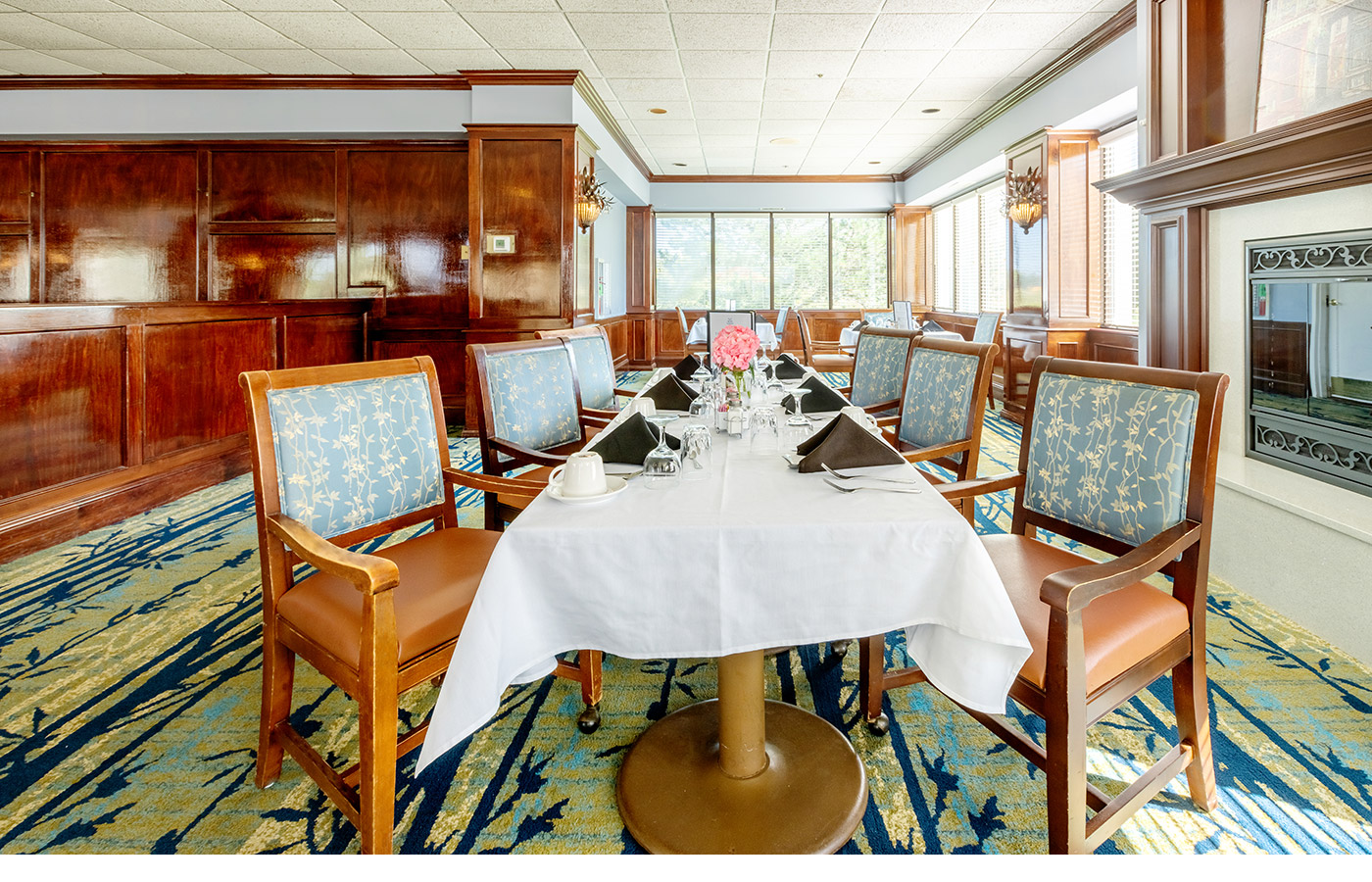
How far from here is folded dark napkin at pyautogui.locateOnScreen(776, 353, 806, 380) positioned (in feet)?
11.3

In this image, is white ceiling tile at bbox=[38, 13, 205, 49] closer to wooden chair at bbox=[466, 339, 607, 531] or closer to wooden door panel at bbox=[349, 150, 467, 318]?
wooden door panel at bbox=[349, 150, 467, 318]

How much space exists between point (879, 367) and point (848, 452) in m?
1.93

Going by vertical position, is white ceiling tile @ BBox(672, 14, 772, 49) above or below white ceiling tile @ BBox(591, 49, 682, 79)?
below

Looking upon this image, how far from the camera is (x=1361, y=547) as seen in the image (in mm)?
2141

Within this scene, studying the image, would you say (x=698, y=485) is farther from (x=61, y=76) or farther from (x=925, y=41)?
(x=61, y=76)

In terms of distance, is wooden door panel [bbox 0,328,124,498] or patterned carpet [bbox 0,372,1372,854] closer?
patterned carpet [bbox 0,372,1372,854]

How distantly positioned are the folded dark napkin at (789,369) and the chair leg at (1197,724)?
2084mm

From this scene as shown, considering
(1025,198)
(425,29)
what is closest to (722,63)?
(425,29)

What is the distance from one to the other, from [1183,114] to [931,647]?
293cm

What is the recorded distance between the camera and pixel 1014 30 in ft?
16.6

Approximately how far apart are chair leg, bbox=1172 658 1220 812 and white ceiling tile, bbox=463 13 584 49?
16.3 ft

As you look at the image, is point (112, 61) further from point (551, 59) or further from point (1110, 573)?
point (1110, 573)

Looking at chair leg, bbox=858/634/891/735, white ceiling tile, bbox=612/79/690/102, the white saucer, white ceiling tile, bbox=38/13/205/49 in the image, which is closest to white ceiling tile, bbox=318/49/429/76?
white ceiling tile, bbox=38/13/205/49

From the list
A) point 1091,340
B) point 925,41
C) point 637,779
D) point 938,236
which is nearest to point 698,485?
point 637,779
